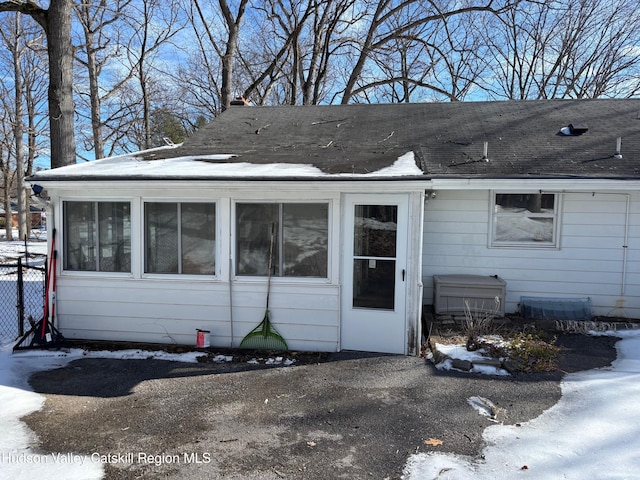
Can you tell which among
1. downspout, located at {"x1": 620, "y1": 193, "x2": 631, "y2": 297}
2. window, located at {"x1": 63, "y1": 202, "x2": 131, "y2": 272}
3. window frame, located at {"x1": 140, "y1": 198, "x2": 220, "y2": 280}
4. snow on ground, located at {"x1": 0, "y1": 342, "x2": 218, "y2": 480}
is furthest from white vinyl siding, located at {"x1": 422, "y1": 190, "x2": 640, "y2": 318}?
window, located at {"x1": 63, "y1": 202, "x2": 131, "y2": 272}

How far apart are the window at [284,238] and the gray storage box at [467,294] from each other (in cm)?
228

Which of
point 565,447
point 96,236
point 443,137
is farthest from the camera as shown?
point 443,137

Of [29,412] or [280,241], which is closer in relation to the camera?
[29,412]

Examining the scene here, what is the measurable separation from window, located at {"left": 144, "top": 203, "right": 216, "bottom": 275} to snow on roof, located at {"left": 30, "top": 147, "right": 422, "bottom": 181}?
1.55 ft

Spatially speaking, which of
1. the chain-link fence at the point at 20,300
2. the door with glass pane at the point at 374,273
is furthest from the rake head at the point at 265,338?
the chain-link fence at the point at 20,300

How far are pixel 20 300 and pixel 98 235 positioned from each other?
54.6 inches

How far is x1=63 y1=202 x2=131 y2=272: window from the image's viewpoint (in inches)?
218

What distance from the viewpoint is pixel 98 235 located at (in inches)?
219

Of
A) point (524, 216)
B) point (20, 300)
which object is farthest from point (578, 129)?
point (20, 300)

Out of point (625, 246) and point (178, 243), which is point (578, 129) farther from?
point (178, 243)

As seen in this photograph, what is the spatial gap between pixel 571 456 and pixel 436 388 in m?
1.41

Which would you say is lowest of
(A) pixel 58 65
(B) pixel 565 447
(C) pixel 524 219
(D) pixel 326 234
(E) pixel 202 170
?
(B) pixel 565 447

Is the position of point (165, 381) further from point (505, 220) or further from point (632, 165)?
point (632, 165)

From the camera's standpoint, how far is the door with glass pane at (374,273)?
506 cm
